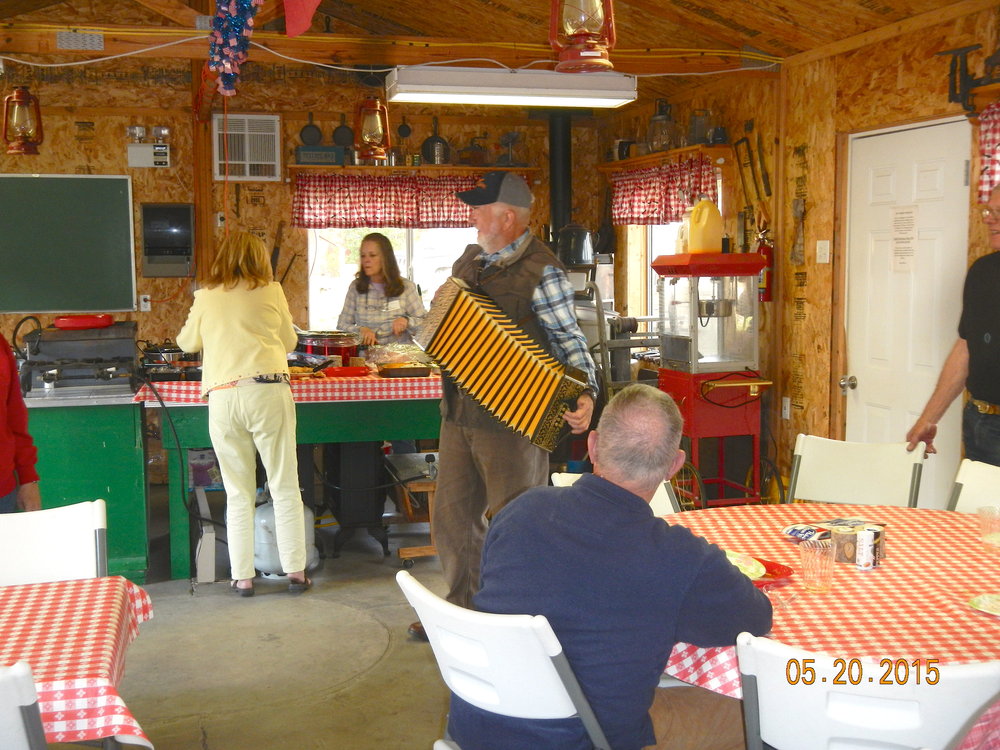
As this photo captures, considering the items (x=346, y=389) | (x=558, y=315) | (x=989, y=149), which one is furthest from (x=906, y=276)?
(x=346, y=389)

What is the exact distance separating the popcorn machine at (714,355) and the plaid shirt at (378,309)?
5.14 feet

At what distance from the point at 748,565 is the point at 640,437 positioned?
59cm

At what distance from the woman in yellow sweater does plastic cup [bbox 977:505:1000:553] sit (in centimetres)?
289

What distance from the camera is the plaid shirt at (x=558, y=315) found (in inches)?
139

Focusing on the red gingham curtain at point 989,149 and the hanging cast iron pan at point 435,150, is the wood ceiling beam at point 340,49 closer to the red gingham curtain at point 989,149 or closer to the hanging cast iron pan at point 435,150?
the red gingham curtain at point 989,149

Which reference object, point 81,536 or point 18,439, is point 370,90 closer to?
point 18,439

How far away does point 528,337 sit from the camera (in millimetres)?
3463

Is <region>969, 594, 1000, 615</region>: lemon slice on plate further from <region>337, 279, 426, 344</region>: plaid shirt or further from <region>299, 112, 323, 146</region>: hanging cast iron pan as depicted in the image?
<region>299, 112, 323, 146</region>: hanging cast iron pan

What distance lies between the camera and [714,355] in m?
5.99

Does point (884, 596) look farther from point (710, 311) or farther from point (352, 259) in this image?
point (352, 259)

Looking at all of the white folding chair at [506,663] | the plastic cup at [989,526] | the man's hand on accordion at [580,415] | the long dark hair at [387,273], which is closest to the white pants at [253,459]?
the man's hand on accordion at [580,415]

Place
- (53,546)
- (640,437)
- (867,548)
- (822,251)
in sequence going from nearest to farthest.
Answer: (640,437)
(867,548)
(53,546)
(822,251)

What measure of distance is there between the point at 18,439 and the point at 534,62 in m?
3.64

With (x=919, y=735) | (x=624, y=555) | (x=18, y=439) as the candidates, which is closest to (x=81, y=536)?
(x=18, y=439)
